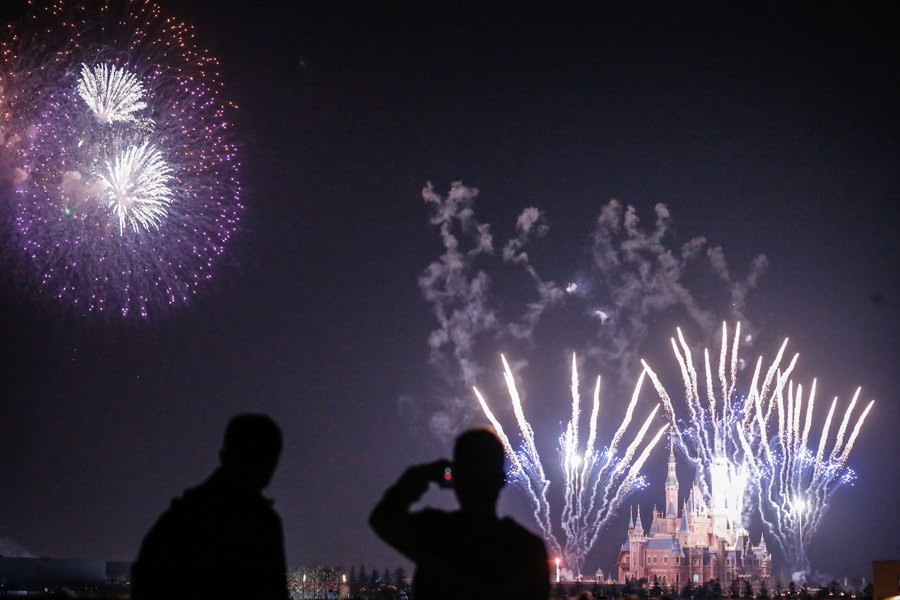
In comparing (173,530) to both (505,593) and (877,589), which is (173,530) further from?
(877,589)

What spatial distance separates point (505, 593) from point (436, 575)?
13.7 inches

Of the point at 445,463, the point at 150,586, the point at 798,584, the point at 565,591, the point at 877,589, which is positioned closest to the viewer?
the point at 150,586

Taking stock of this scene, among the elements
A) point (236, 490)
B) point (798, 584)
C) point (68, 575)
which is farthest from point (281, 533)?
point (798, 584)

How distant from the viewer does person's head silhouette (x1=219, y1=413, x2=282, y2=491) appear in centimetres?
490

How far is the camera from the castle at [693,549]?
558ft

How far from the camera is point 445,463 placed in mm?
5062

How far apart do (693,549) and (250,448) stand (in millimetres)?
178609

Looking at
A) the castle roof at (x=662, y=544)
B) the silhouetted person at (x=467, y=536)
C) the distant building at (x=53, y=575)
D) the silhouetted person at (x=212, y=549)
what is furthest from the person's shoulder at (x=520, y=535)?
the castle roof at (x=662, y=544)

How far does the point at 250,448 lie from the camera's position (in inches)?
194

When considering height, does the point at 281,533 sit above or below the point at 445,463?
below

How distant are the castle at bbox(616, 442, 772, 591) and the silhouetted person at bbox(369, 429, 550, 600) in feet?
554

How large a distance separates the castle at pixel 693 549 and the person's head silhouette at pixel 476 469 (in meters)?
169

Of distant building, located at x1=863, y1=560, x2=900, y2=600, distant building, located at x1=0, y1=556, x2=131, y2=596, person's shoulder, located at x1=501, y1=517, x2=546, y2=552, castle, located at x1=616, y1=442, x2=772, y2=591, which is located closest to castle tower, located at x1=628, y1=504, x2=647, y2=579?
castle, located at x1=616, y1=442, x2=772, y2=591

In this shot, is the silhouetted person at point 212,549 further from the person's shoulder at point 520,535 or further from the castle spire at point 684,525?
the castle spire at point 684,525
